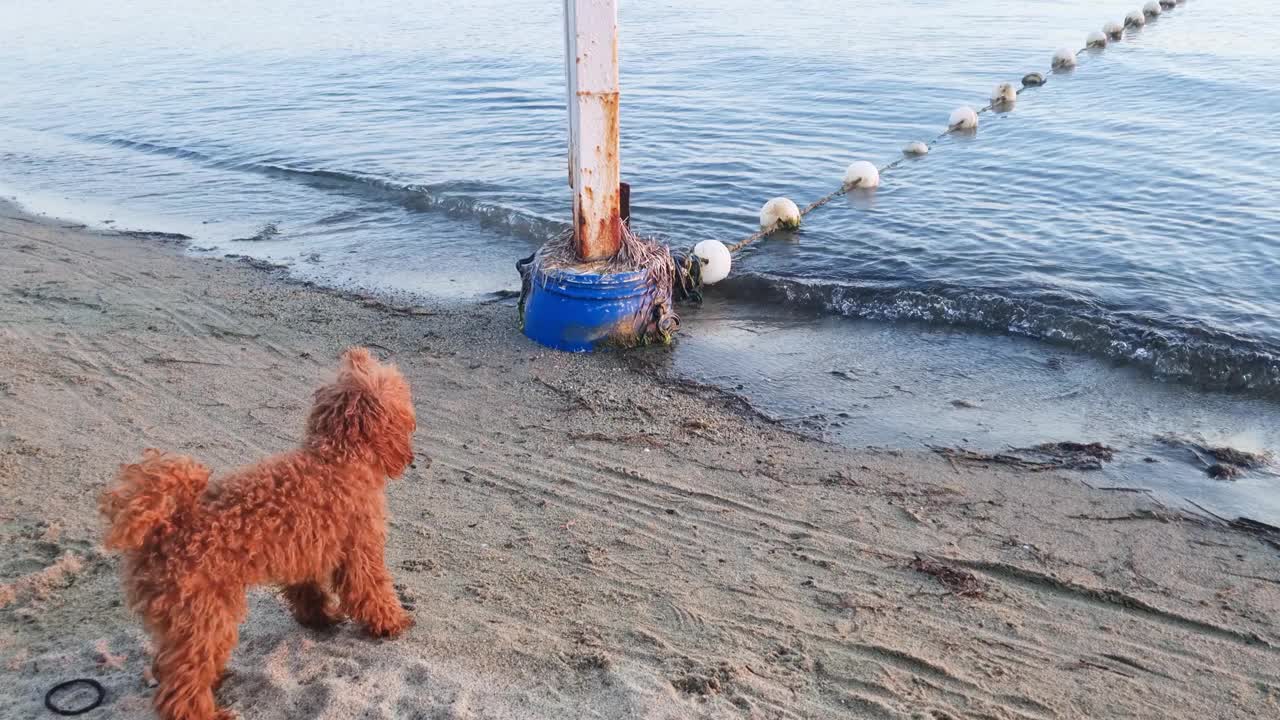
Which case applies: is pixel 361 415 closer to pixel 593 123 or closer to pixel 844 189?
pixel 593 123

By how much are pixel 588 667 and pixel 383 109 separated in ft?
58.9

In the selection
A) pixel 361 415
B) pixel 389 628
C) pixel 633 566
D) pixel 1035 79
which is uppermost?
pixel 1035 79

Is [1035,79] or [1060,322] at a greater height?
[1035,79]

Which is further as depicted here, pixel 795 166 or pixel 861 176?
pixel 795 166

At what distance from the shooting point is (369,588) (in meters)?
4.01

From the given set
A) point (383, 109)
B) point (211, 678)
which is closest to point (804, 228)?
point (211, 678)

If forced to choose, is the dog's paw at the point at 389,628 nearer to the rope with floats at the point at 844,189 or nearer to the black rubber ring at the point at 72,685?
the black rubber ring at the point at 72,685

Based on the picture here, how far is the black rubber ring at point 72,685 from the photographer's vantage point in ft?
11.8

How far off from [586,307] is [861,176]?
7.16 m

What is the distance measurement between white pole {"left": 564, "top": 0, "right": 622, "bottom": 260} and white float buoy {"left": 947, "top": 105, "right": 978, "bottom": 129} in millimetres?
11223

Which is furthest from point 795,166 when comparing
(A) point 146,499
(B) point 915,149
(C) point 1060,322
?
(A) point 146,499

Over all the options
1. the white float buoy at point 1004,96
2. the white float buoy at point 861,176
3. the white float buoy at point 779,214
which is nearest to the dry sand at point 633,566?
the white float buoy at point 779,214

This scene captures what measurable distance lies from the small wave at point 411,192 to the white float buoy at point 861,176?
14.7 ft

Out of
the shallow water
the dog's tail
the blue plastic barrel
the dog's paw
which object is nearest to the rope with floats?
the shallow water
